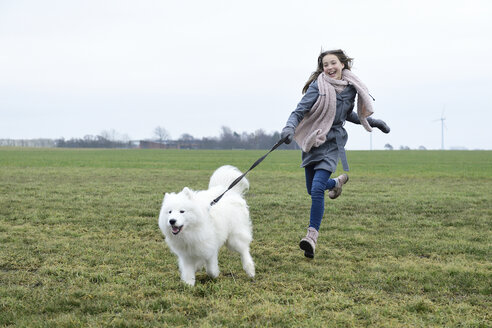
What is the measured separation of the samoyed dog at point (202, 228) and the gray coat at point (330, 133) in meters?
1.00

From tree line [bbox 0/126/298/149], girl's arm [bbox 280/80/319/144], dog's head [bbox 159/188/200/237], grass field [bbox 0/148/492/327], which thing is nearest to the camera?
grass field [bbox 0/148/492/327]

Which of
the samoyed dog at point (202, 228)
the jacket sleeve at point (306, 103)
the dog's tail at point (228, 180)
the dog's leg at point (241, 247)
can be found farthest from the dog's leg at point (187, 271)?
the jacket sleeve at point (306, 103)

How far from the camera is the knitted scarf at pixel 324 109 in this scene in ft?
16.0

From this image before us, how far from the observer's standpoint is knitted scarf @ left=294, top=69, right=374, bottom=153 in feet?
16.0

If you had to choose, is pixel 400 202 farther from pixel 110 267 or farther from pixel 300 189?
pixel 110 267

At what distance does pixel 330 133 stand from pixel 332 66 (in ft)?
2.47

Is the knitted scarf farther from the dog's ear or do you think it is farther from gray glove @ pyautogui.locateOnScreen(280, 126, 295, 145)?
the dog's ear

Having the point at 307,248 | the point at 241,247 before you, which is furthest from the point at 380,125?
the point at 241,247

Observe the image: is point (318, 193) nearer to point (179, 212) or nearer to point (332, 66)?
point (332, 66)

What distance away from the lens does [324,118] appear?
16.2ft

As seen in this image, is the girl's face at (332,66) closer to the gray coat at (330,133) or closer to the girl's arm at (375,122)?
the gray coat at (330,133)

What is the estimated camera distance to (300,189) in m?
12.9

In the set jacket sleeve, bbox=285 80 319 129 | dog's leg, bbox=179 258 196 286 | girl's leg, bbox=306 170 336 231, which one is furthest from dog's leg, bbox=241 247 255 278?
jacket sleeve, bbox=285 80 319 129

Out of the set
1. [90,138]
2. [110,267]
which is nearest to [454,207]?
[110,267]
